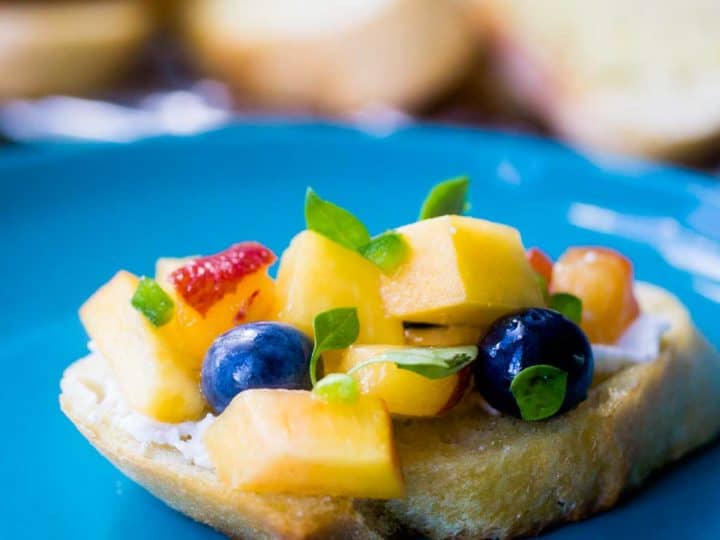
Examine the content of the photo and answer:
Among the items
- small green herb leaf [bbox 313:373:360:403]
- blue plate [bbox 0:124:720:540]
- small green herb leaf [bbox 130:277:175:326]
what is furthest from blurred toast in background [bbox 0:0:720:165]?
small green herb leaf [bbox 313:373:360:403]

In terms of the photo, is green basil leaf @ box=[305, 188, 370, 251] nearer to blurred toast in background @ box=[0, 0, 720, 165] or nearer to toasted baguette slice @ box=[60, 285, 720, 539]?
toasted baguette slice @ box=[60, 285, 720, 539]

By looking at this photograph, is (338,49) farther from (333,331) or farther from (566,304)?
(333,331)

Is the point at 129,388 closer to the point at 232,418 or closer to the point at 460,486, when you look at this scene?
the point at 232,418

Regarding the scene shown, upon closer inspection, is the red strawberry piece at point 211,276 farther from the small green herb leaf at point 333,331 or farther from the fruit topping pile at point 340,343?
the small green herb leaf at point 333,331

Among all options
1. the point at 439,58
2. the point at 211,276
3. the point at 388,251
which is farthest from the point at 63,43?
the point at 388,251

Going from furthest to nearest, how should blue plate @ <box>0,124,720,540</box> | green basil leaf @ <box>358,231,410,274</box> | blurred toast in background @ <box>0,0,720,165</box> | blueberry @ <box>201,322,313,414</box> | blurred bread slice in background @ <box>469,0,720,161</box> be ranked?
1. blurred toast in background @ <box>0,0,720,165</box>
2. blurred bread slice in background @ <box>469,0,720,161</box>
3. blue plate @ <box>0,124,720,540</box>
4. green basil leaf @ <box>358,231,410,274</box>
5. blueberry @ <box>201,322,313,414</box>

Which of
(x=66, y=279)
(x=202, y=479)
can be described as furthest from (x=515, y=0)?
(x=202, y=479)
